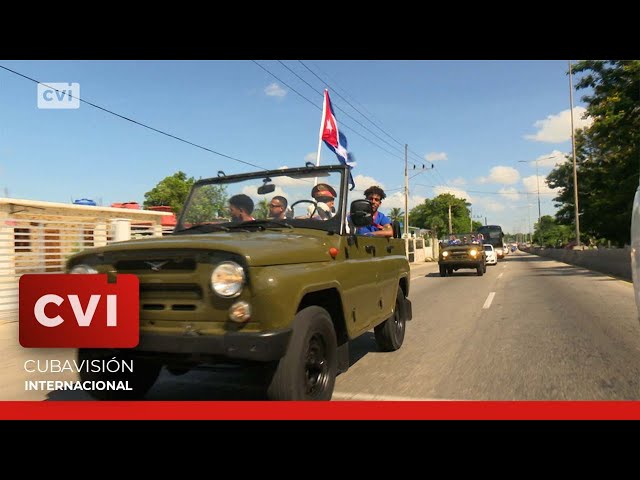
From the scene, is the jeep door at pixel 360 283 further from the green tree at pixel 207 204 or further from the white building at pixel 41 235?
the white building at pixel 41 235

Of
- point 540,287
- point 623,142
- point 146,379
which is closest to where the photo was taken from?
point 146,379

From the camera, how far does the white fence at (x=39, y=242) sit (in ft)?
30.6

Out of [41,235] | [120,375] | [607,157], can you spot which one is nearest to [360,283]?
[120,375]

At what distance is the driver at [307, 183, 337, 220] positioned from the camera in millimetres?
4246

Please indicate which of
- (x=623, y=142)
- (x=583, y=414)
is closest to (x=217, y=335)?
(x=583, y=414)

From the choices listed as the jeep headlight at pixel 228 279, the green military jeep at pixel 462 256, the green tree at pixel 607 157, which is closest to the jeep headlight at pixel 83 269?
the jeep headlight at pixel 228 279

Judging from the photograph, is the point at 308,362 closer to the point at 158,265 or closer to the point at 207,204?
the point at 158,265

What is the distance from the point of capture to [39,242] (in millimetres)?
9711

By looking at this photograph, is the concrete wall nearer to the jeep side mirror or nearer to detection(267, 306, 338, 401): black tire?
the jeep side mirror
